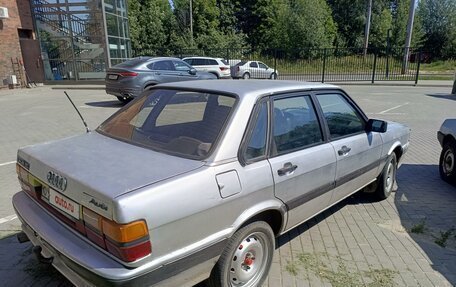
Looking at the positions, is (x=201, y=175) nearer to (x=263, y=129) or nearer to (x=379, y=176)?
(x=263, y=129)

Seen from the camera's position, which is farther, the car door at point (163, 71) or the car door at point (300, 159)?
the car door at point (163, 71)

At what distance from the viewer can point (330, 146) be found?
306 cm

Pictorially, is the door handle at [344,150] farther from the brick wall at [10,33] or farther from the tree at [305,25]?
the tree at [305,25]

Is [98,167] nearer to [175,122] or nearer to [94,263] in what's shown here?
[94,263]

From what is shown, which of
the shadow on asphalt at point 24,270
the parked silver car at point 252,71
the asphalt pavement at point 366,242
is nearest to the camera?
the shadow on asphalt at point 24,270

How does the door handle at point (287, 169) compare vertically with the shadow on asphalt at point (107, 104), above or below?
above

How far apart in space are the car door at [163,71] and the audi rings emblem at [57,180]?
9.84m

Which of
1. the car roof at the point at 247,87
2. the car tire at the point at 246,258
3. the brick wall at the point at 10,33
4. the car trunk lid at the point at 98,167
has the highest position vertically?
the brick wall at the point at 10,33

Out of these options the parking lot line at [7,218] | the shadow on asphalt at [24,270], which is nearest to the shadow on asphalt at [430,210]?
the shadow on asphalt at [24,270]

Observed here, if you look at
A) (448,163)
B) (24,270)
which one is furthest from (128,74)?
(448,163)

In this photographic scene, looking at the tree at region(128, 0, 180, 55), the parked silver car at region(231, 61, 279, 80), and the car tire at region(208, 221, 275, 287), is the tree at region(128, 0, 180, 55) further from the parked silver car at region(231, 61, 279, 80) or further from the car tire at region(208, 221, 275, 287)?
the car tire at region(208, 221, 275, 287)

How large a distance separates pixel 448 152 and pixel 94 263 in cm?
521

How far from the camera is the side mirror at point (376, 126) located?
3.56 meters

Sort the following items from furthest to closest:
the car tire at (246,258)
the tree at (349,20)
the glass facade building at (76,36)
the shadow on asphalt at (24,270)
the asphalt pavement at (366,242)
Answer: the tree at (349,20) → the glass facade building at (76,36) → the asphalt pavement at (366,242) → the shadow on asphalt at (24,270) → the car tire at (246,258)
